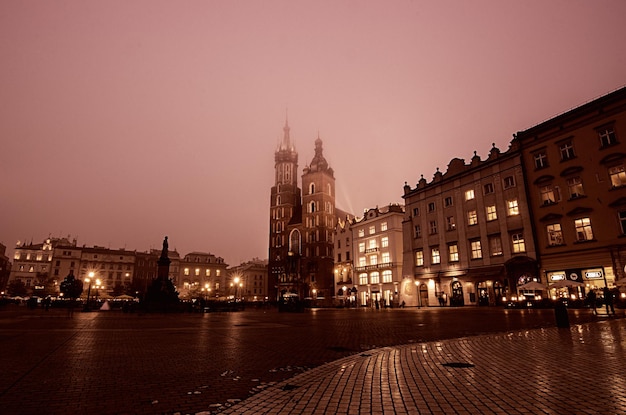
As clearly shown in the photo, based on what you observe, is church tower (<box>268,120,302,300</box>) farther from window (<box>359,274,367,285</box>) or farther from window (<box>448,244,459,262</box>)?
window (<box>448,244,459,262</box>)

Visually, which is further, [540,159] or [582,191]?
[540,159]

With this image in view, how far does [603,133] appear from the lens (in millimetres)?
32156

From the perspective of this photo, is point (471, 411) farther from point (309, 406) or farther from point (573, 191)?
point (573, 191)

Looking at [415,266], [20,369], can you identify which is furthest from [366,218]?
[20,369]

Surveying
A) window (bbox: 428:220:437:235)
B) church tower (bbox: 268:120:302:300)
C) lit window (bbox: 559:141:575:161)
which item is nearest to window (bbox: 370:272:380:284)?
window (bbox: 428:220:437:235)

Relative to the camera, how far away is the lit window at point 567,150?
34219 mm

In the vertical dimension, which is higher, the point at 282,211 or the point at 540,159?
the point at 282,211

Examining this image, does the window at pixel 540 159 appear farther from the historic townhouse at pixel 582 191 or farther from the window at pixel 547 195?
the window at pixel 547 195

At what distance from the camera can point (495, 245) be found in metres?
40.1

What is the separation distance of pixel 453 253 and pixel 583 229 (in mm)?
14494

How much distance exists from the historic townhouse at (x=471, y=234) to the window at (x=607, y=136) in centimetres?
747

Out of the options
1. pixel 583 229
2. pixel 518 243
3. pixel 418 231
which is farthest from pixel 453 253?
pixel 583 229

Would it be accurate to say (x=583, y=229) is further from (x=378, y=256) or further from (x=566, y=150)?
(x=378, y=256)

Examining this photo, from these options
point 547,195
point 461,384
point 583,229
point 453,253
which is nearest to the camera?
point 461,384
